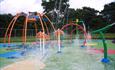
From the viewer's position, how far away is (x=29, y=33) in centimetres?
2934

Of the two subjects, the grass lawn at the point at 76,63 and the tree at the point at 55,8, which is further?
the tree at the point at 55,8

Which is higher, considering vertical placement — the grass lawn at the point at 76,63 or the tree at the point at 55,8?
the tree at the point at 55,8

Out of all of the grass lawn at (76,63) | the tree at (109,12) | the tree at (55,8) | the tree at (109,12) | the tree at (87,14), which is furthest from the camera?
the tree at (109,12)

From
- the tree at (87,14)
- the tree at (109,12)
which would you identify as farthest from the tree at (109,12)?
the tree at (87,14)

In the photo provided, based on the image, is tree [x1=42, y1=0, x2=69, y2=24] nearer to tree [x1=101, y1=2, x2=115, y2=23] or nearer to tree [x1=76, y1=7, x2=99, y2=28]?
tree [x1=76, y1=7, x2=99, y2=28]

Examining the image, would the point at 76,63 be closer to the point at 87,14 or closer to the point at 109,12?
the point at 87,14

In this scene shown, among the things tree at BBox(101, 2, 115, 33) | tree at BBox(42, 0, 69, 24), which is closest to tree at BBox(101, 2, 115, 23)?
tree at BBox(101, 2, 115, 33)

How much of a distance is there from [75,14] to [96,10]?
5.81 meters

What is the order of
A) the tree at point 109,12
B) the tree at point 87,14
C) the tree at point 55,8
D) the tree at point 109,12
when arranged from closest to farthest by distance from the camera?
the tree at point 55,8, the tree at point 87,14, the tree at point 109,12, the tree at point 109,12

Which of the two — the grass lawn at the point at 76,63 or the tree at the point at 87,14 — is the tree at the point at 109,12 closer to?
the tree at the point at 87,14

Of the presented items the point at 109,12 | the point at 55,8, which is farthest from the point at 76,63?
the point at 109,12

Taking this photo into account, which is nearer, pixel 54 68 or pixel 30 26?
pixel 54 68

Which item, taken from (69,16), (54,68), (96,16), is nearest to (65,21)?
(69,16)

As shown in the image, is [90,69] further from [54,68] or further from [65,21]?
[65,21]
